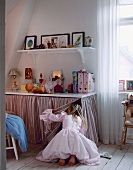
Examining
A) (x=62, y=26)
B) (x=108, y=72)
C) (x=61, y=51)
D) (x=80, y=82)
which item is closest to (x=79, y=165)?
(x=80, y=82)

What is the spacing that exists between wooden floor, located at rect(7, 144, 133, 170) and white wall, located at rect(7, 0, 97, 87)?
1.22 metres

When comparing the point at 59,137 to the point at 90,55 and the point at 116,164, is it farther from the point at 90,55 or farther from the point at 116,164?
the point at 90,55

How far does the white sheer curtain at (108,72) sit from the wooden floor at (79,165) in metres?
0.36

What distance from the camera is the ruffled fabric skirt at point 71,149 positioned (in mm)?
3307

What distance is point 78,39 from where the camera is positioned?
4242 millimetres

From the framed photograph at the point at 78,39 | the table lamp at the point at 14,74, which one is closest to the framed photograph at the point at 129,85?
the framed photograph at the point at 78,39

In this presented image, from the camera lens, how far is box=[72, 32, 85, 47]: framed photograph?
4.19 m

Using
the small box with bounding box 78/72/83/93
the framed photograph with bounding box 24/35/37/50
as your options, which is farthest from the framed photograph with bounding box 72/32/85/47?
the framed photograph with bounding box 24/35/37/50

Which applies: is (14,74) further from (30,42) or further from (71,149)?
(71,149)

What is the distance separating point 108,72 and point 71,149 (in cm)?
136

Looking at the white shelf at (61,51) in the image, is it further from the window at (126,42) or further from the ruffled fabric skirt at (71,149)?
the ruffled fabric skirt at (71,149)

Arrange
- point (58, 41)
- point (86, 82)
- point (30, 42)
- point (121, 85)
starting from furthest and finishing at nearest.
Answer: point (30, 42) < point (58, 41) < point (121, 85) < point (86, 82)

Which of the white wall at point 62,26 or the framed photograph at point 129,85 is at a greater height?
the white wall at point 62,26

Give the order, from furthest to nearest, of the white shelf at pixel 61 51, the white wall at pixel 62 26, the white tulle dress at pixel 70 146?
1. the white wall at pixel 62 26
2. the white shelf at pixel 61 51
3. the white tulle dress at pixel 70 146
